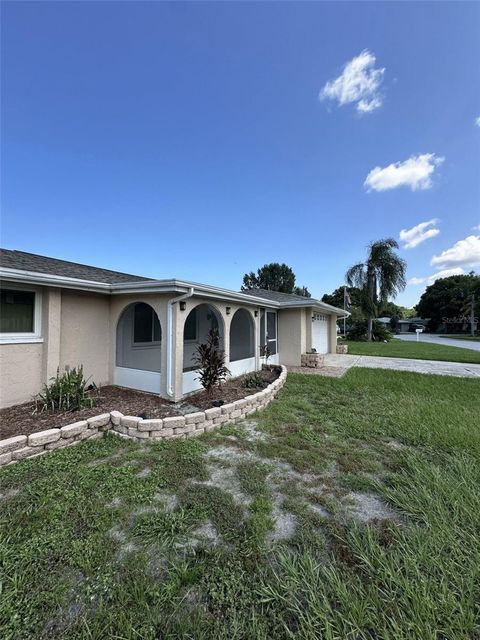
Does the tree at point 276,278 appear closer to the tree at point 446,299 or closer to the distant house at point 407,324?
the tree at point 446,299

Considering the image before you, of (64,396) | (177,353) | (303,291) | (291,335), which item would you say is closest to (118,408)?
(64,396)

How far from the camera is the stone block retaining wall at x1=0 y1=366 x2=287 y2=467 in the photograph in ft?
12.1

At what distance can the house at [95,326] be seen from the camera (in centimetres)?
515

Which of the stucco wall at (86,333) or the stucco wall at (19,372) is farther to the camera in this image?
the stucco wall at (86,333)

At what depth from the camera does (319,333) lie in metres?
15.0

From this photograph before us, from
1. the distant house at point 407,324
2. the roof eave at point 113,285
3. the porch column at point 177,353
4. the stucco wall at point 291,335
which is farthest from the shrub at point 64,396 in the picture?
the distant house at point 407,324

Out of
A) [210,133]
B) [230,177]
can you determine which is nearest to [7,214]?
[210,133]

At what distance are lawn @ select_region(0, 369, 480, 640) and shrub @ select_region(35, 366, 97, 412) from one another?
1268 millimetres

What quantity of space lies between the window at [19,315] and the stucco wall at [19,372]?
200 mm

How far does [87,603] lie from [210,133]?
14537mm

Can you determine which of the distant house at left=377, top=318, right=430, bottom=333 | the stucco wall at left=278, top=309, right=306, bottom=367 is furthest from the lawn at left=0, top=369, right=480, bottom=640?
the distant house at left=377, top=318, right=430, bottom=333

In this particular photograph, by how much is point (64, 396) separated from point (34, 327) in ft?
5.19

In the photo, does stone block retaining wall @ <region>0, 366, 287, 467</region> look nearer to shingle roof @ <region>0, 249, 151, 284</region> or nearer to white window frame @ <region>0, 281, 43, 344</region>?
white window frame @ <region>0, 281, 43, 344</region>

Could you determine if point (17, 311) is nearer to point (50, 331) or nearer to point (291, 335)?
point (50, 331)
